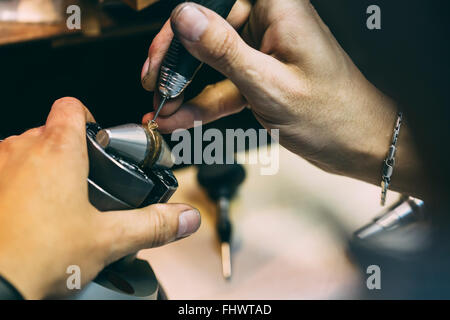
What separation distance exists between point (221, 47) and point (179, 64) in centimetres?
6

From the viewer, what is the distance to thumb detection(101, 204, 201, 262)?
0.38m

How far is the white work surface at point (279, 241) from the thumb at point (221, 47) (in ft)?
0.82

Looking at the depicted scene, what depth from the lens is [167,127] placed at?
0.63 metres

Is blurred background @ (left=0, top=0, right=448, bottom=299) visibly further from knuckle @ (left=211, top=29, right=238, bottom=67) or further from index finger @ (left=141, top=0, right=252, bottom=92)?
knuckle @ (left=211, top=29, right=238, bottom=67)

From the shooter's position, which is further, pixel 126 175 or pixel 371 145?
pixel 371 145

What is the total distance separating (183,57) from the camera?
1.50ft

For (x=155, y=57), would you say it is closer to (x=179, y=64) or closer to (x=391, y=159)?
(x=179, y=64)

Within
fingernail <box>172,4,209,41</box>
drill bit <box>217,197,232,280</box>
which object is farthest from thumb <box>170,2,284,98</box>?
drill bit <box>217,197,232,280</box>

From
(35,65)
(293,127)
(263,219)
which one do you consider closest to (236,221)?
(263,219)

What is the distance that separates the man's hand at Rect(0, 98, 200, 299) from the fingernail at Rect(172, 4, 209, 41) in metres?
0.16

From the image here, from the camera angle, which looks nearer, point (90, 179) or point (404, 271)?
point (90, 179)

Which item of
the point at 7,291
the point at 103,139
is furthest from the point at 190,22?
the point at 7,291
